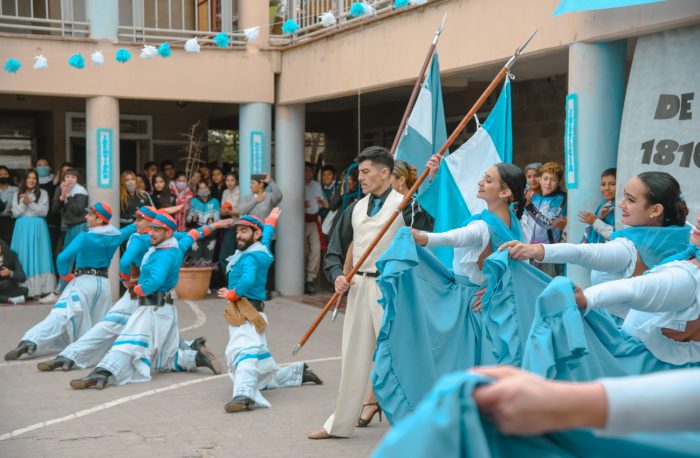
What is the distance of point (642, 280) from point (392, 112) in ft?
44.2

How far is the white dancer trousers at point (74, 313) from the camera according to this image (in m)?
9.68

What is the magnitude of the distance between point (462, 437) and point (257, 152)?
12.7 meters

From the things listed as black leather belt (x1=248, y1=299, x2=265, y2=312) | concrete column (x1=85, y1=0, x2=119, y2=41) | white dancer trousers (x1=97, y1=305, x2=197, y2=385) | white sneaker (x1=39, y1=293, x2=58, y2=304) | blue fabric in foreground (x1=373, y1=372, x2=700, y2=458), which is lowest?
white sneaker (x1=39, y1=293, x2=58, y2=304)

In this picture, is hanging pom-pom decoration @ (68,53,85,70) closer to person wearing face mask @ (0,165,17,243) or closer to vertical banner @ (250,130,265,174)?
person wearing face mask @ (0,165,17,243)

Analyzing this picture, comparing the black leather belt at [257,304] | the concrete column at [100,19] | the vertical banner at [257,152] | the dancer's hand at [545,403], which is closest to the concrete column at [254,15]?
the vertical banner at [257,152]

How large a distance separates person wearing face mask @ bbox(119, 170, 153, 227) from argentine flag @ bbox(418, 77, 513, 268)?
8.34 meters

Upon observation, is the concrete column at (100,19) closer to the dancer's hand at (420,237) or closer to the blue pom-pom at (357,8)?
the blue pom-pom at (357,8)

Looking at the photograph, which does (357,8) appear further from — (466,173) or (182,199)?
(182,199)

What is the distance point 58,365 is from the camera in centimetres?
904

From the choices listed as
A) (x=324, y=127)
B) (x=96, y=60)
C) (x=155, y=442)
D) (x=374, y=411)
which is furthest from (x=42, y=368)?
(x=324, y=127)

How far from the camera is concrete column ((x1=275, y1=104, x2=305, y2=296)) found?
14.7m

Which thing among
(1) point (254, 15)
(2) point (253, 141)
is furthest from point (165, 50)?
(2) point (253, 141)

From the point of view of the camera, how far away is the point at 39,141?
724 inches

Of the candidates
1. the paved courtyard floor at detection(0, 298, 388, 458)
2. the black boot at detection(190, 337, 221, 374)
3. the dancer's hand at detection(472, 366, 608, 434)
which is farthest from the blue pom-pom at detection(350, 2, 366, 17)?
the dancer's hand at detection(472, 366, 608, 434)
